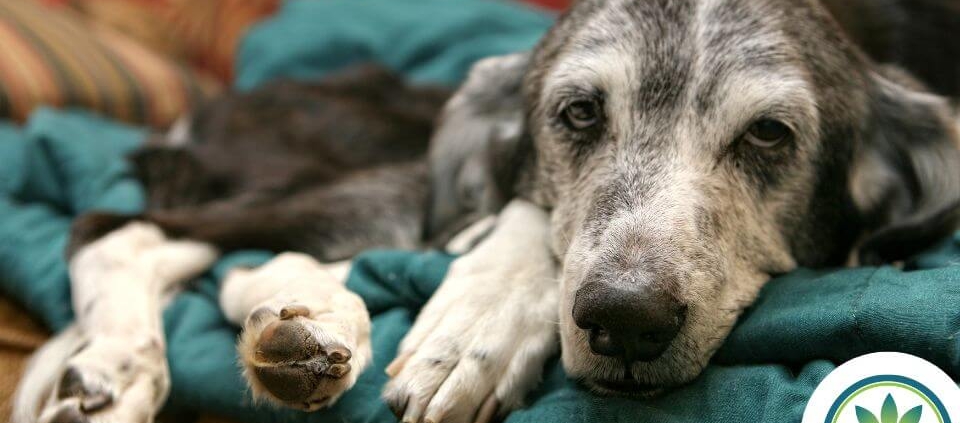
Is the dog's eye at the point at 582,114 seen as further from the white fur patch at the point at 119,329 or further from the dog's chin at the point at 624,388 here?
the white fur patch at the point at 119,329

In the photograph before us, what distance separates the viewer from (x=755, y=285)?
159cm

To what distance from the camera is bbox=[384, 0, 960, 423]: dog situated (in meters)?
1.35

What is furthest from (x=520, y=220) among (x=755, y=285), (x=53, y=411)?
(x=53, y=411)

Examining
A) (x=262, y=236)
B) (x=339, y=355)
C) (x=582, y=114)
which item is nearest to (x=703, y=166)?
(x=582, y=114)

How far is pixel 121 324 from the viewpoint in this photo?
1759 millimetres

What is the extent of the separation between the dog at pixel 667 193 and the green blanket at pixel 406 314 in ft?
0.20

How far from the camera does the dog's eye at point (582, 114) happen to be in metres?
1.75

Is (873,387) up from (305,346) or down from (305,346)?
up

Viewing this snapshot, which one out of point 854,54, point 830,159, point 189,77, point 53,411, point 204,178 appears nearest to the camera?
point 53,411

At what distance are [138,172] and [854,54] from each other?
2035 millimetres

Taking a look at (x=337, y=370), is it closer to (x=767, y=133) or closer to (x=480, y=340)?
(x=480, y=340)

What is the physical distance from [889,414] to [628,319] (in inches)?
14.2

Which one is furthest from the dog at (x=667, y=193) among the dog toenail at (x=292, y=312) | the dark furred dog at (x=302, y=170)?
the dark furred dog at (x=302, y=170)

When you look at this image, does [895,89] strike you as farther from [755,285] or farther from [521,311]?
[521,311]
